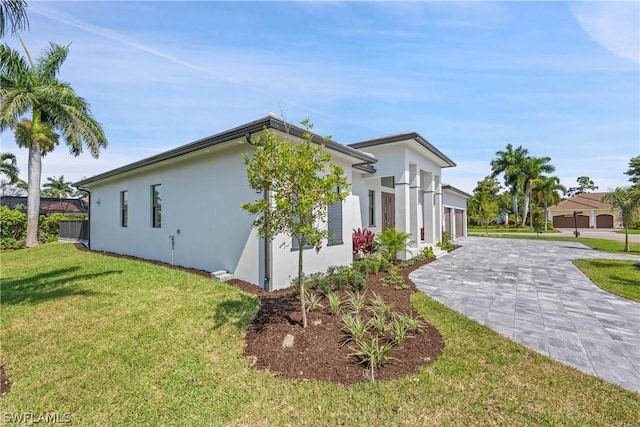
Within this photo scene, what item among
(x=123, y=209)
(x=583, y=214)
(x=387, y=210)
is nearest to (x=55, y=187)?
(x=123, y=209)

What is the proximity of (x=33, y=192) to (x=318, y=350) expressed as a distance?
773 inches

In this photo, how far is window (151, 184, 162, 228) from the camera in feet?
33.0

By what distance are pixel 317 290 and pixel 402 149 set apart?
6932 millimetres

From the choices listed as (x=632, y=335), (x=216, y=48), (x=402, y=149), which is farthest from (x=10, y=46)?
(x=632, y=335)

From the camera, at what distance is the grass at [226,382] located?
2.68m

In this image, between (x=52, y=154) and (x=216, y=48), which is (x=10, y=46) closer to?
(x=52, y=154)

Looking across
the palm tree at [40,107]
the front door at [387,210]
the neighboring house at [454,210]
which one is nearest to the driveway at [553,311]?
the front door at [387,210]

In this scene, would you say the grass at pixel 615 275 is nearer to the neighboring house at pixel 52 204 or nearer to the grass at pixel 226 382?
the grass at pixel 226 382

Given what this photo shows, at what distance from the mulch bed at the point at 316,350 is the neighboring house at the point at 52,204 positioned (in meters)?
29.5

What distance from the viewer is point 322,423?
2586 mm

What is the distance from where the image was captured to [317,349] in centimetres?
382

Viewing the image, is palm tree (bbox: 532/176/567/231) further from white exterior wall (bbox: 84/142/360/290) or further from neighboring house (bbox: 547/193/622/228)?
white exterior wall (bbox: 84/142/360/290)

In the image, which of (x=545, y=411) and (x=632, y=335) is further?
(x=632, y=335)

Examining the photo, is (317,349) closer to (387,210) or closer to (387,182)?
(387,210)
